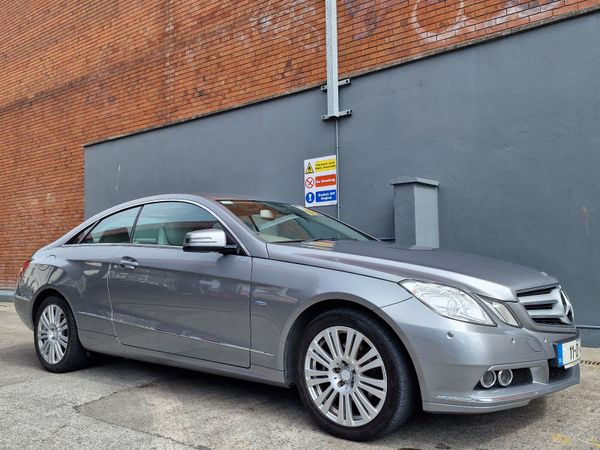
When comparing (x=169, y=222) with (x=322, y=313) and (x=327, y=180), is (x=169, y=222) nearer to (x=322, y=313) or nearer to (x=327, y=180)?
(x=322, y=313)

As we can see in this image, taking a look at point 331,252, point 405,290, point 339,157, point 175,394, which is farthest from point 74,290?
point 339,157

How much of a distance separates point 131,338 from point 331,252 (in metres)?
1.81

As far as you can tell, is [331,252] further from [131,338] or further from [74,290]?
[74,290]

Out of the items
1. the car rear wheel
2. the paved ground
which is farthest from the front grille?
the car rear wheel

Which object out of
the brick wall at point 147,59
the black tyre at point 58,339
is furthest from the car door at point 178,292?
the brick wall at point 147,59

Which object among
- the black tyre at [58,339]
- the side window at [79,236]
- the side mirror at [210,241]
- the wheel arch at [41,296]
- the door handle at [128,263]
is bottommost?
the black tyre at [58,339]

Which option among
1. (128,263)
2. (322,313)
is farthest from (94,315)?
(322,313)

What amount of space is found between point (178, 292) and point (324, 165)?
405 centimetres

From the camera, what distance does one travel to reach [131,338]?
13.7 feet

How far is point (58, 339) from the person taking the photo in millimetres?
4762

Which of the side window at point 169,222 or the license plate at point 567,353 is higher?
→ the side window at point 169,222

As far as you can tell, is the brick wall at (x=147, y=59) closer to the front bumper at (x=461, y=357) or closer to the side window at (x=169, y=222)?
the side window at (x=169, y=222)

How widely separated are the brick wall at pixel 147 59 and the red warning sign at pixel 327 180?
54.7 inches

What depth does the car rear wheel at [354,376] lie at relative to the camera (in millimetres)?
2914
